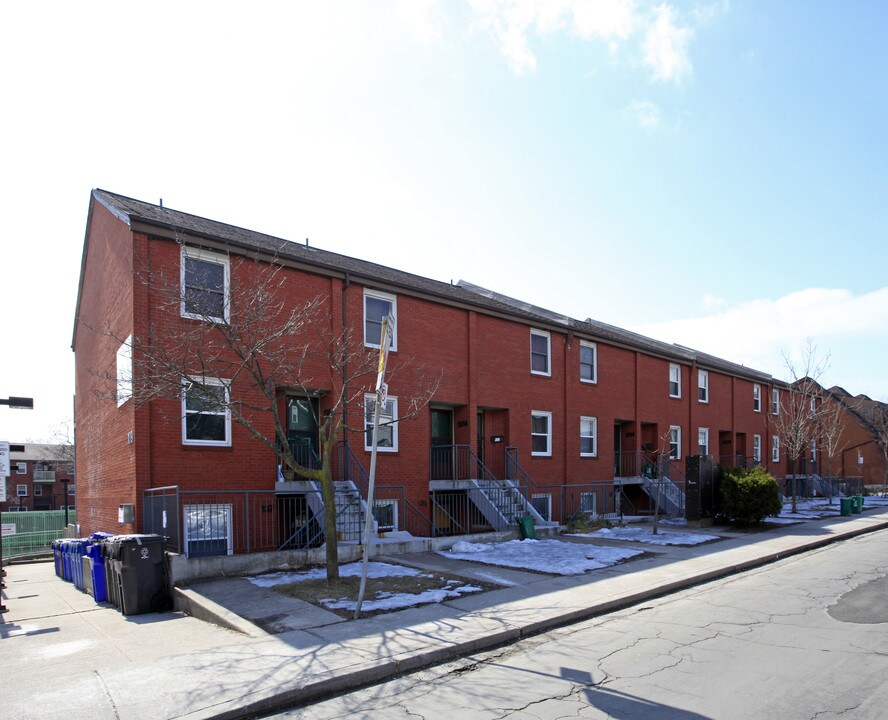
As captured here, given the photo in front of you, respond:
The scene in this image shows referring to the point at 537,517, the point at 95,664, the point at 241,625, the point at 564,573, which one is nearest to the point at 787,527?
the point at 537,517

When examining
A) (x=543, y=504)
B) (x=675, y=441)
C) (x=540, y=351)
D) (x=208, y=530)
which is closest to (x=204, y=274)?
(x=208, y=530)

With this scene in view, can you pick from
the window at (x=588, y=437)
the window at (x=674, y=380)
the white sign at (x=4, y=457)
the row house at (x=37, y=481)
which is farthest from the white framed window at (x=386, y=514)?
the row house at (x=37, y=481)

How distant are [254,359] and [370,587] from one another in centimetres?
390

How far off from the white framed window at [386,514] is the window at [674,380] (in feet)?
52.3

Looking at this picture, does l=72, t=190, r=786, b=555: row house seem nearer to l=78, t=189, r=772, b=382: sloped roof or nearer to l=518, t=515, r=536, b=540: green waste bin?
l=78, t=189, r=772, b=382: sloped roof

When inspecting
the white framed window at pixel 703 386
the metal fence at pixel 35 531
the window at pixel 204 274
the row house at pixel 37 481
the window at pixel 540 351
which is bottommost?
the row house at pixel 37 481

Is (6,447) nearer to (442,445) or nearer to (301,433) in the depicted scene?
(301,433)

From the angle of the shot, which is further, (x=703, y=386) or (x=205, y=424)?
(x=703, y=386)

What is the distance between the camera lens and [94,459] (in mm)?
17703

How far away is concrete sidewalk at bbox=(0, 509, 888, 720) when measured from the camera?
6.12 metres

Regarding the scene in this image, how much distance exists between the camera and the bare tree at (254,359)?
412 inches

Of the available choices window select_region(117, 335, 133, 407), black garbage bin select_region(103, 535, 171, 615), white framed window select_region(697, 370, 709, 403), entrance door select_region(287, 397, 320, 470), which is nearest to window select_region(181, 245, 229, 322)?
window select_region(117, 335, 133, 407)

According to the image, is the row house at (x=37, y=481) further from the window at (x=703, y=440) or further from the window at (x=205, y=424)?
the window at (x=205, y=424)

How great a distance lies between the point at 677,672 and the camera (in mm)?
6504
